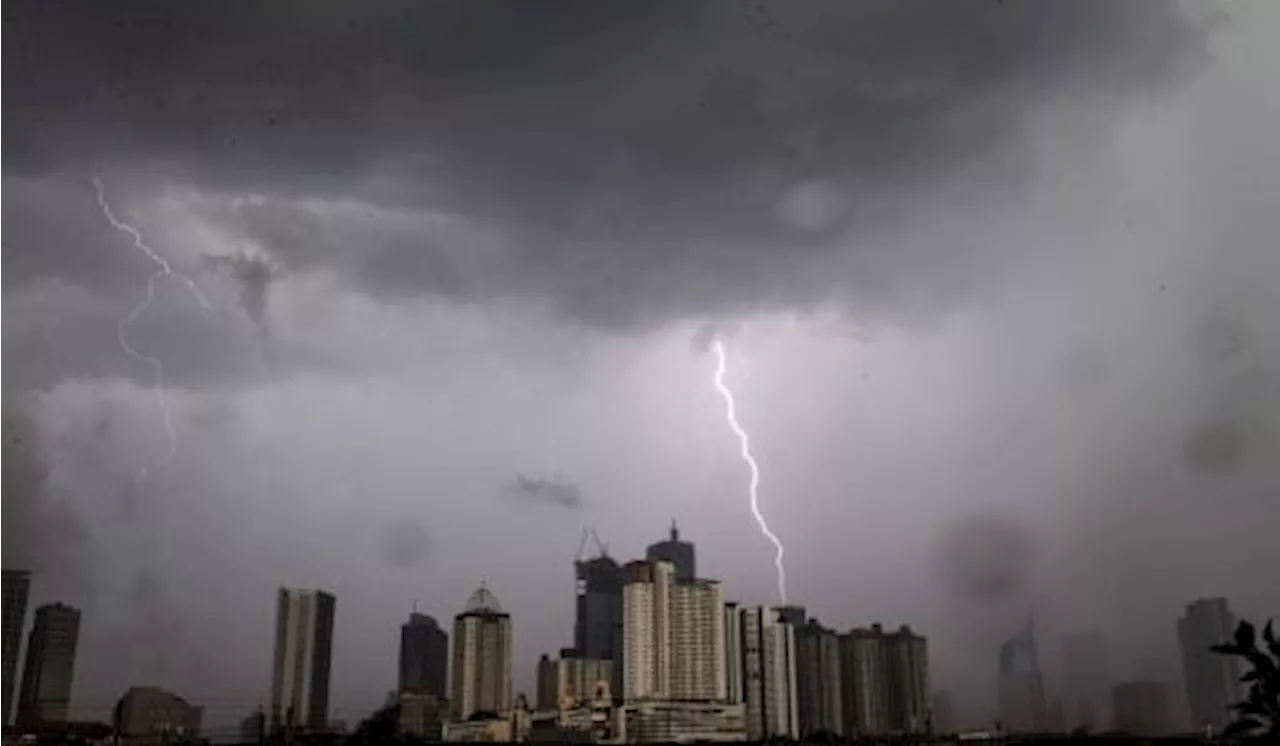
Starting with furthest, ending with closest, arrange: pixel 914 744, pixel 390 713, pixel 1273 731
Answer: pixel 390 713
pixel 914 744
pixel 1273 731

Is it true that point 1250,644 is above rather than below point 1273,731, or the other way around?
above

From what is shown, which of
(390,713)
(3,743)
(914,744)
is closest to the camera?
(3,743)

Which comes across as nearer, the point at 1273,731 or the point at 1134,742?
the point at 1273,731

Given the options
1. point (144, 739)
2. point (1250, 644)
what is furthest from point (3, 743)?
point (1250, 644)

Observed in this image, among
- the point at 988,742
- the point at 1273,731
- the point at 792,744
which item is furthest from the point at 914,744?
the point at 1273,731

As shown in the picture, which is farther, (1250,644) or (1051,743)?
(1051,743)

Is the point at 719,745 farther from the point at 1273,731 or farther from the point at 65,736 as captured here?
the point at 1273,731

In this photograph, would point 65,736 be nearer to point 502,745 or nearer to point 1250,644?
point 502,745

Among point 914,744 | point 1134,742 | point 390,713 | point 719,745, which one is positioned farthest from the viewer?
point 390,713

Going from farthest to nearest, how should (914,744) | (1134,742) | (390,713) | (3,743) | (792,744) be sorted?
(390,713), (914,744), (792,744), (3,743), (1134,742)
